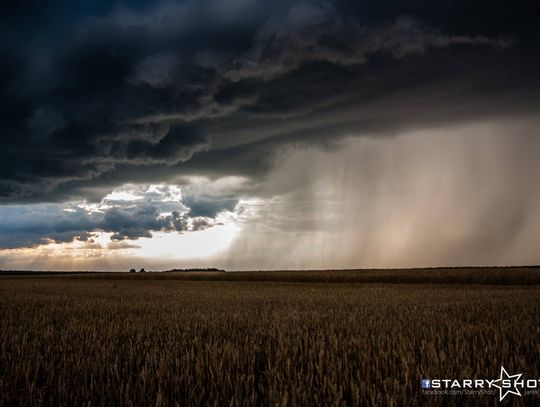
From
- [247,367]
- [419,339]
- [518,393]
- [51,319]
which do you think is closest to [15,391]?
[247,367]

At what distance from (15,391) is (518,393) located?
4.32 m

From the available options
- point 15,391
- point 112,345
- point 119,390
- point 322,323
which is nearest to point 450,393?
point 119,390

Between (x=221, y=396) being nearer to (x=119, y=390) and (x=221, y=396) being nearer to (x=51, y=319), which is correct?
(x=119, y=390)

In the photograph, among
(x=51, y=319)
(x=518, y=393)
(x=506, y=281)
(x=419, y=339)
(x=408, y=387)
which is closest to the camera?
(x=518, y=393)

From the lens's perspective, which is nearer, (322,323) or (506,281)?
(322,323)

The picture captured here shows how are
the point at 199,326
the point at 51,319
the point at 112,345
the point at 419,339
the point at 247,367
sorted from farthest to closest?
the point at 51,319
the point at 199,326
the point at 419,339
the point at 112,345
the point at 247,367

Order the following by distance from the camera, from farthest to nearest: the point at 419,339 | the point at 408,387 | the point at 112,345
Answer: the point at 419,339 → the point at 112,345 → the point at 408,387

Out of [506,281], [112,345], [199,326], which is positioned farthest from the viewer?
[506,281]

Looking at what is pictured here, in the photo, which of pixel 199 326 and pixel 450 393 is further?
pixel 199 326

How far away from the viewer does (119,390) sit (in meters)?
3.63

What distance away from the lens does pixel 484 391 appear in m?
3.37

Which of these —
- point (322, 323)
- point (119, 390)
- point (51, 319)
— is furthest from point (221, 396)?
point (51, 319)

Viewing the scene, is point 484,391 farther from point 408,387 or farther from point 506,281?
point 506,281

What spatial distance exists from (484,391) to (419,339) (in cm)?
288
